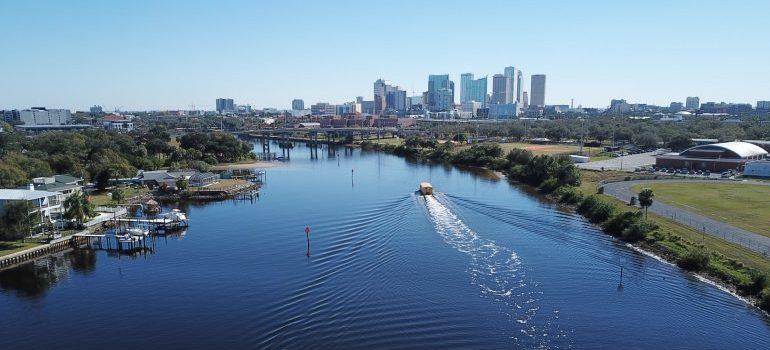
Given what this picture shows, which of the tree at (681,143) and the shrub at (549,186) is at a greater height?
the tree at (681,143)

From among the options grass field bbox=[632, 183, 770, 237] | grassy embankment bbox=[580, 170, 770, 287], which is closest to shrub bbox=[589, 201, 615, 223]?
grassy embankment bbox=[580, 170, 770, 287]

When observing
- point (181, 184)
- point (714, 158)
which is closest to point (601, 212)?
point (714, 158)

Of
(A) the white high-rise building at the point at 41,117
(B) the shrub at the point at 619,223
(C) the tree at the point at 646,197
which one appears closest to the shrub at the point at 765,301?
(B) the shrub at the point at 619,223

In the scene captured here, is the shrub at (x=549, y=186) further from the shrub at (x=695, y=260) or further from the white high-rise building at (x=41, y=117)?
the white high-rise building at (x=41, y=117)

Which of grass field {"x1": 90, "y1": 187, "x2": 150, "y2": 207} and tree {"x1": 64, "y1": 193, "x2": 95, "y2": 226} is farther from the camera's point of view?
grass field {"x1": 90, "y1": 187, "x2": 150, "y2": 207}

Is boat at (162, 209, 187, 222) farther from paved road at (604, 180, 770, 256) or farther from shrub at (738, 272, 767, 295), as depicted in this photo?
shrub at (738, 272, 767, 295)

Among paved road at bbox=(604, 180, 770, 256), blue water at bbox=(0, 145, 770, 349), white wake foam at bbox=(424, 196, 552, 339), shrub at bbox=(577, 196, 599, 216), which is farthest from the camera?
shrub at bbox=(577, 196, 599, 216)
